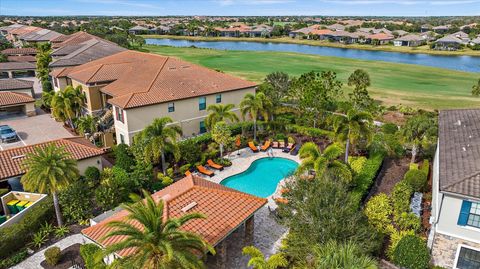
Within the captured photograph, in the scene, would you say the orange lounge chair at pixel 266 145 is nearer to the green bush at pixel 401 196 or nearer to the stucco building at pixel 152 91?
the stucco building at pixel 152 91

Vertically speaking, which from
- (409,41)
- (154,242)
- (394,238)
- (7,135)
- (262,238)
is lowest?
(262,238)

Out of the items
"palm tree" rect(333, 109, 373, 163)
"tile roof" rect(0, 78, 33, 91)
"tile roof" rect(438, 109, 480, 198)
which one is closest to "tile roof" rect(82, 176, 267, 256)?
"tile roof" rect(438, 109, 480, 198)

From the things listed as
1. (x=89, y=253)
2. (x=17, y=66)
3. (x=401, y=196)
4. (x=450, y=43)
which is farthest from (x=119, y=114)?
(x=450, y=43)

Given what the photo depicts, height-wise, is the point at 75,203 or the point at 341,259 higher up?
the point at 341,259

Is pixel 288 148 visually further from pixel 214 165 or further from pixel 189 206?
pixel 189 206

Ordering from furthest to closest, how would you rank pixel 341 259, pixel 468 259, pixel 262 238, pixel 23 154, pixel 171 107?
pixel 171 107
pixel 23 154
pixel 262 238
pixel 468 259
pixel 341 259

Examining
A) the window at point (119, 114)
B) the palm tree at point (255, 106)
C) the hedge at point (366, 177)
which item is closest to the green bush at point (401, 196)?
the hedge at point (366, 177)

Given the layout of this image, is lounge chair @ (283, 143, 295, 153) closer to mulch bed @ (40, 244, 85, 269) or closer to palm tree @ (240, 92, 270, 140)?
palm tree @ (240, 92, 270, 140)
